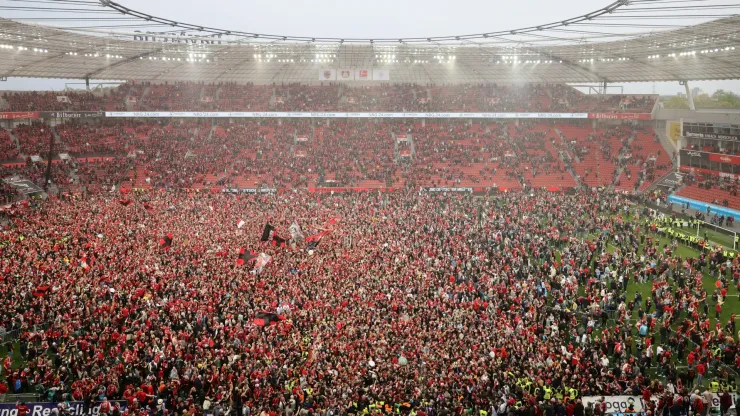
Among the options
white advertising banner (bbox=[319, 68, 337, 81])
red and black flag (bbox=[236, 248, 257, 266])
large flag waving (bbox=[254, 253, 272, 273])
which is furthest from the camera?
white advertising banner (bbox=[319, 68, 337, 81])

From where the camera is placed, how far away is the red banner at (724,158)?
3531 cm

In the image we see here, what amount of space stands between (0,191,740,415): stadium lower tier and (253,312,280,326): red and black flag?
0.07 m

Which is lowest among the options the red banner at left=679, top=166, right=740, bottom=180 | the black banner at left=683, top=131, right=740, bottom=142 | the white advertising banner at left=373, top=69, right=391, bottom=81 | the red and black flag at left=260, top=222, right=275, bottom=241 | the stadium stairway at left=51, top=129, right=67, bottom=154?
the red and black flag at left=260, top=222, right=275, bottom=241

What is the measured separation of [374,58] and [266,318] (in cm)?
3760

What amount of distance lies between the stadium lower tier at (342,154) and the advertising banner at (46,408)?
29331 mm

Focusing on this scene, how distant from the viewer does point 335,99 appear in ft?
177

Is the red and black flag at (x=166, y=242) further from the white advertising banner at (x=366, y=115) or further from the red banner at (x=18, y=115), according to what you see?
the red banner at (x=18, y=115)

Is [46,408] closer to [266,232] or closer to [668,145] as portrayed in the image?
[266,232]

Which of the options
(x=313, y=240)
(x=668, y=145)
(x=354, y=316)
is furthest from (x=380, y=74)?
(x=354, y=316)

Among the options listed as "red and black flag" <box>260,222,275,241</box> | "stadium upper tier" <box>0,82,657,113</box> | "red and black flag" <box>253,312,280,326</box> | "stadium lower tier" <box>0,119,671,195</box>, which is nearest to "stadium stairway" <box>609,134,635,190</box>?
"stadium lower tier" <box>0,119,671,195</box>

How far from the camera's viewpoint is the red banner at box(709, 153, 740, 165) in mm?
35312

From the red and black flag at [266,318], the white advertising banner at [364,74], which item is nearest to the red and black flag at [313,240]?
the red and black flag at [266,318]

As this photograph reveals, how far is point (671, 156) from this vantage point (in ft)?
150

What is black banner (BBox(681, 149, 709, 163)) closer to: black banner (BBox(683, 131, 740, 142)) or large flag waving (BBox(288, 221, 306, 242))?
black banner (BBox(683, 131, 740, 142))
